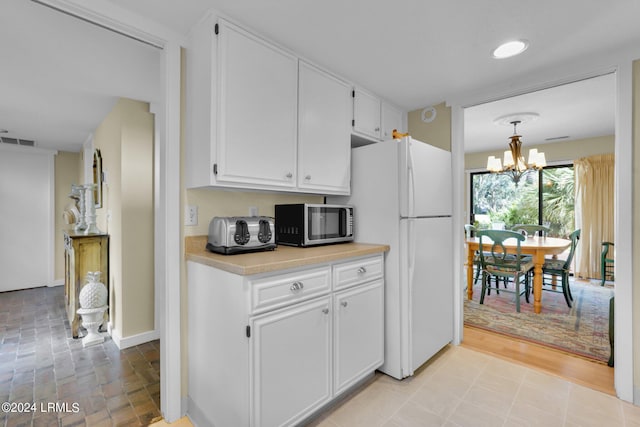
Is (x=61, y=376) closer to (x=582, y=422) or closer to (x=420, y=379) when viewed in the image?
(x=420, y=379)

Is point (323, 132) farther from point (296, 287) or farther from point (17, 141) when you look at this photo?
point (17, 141)

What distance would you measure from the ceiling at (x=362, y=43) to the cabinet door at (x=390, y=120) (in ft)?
0.29

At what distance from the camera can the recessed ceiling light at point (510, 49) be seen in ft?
6.09

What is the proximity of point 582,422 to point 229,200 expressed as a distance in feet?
8.06

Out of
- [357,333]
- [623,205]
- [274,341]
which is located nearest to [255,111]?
[274,341]

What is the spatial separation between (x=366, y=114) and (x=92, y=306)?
2964 mm

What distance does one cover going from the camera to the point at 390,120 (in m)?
2.79

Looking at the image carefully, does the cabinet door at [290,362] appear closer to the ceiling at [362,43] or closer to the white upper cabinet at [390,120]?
the ceiling at [362,43]

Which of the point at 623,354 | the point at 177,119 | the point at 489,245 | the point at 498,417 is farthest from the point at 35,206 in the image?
the point at 623,354

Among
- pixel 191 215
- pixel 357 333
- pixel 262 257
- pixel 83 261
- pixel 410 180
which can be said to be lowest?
pixel 357 333

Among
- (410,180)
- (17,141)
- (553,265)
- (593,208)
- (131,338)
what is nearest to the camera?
(410,180)

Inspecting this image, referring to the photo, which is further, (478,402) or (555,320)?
(555,320)

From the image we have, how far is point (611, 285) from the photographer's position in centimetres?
459

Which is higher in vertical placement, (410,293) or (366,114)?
(366,114)
